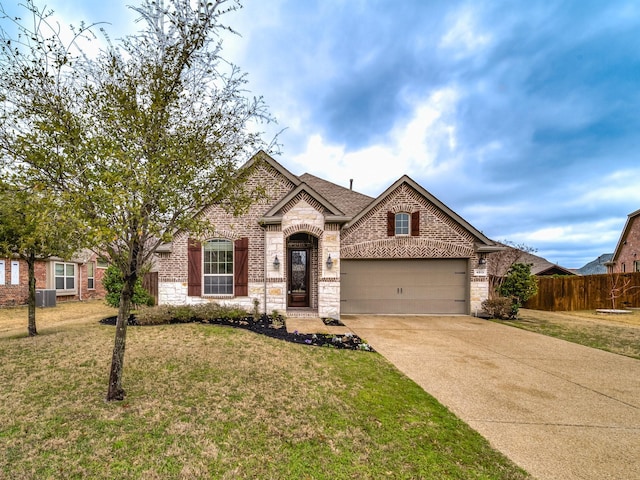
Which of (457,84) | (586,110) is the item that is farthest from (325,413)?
(586,110)

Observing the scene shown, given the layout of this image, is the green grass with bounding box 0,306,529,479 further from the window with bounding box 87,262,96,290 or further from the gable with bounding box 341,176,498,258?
the window with bounding box 87,262,96,290

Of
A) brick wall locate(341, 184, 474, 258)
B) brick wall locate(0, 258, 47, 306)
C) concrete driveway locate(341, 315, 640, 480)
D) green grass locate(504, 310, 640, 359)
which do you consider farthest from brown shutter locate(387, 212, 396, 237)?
brick wall locate(0, 258, 47, 306)

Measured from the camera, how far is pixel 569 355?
673 cm

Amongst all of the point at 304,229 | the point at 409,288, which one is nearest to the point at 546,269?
the point at 409,288

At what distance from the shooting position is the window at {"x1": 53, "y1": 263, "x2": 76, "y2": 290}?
16.6m

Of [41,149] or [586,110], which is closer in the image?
[41,149]

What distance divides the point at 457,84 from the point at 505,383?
36.3 ft

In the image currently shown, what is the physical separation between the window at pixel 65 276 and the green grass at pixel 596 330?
73.7 feet

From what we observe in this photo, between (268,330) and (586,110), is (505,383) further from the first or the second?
(586,110)

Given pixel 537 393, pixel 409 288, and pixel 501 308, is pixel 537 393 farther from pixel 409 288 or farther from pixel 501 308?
pixel 501 308

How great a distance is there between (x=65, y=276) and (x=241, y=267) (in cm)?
1369

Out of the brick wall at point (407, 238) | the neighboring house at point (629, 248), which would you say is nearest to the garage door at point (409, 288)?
the brick wall at point (407, 238)

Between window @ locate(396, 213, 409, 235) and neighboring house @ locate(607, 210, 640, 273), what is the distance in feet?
67.0

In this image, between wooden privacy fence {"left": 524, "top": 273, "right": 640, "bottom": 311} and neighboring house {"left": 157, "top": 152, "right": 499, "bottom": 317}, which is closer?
neighboring house {"left": 157, "top": 152, "right": 499, "bottom": 317}
